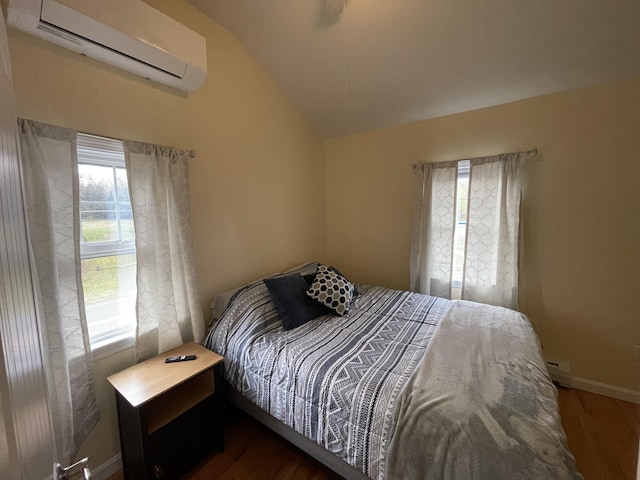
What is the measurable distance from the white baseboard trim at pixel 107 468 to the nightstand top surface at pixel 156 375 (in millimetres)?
520

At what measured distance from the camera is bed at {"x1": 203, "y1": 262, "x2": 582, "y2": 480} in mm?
926

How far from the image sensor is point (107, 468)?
1452 millimetres

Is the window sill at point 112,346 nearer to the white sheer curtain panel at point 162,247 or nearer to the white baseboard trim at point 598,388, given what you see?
the white sheer curtain panel at point 162,247

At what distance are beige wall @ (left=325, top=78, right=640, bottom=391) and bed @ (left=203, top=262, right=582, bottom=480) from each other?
2.37ft

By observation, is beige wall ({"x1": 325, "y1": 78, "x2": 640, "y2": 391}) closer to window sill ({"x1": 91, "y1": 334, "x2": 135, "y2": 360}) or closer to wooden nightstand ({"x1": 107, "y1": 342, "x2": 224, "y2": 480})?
wooden nightstand ({"x1": 107, "y1": 342, "x2": 224, "y2": 480})

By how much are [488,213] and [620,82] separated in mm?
1233

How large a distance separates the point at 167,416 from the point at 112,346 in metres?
0.52

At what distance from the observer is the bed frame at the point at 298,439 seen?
1207 millimetres

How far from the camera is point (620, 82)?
1867 mm

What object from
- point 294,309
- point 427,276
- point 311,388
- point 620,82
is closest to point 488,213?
point 427,276

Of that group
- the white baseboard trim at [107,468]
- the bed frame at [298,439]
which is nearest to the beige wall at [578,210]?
the bed frame at [298,439]

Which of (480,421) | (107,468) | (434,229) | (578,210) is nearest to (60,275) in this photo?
(107,468)

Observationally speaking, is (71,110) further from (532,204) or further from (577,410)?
(577,410)

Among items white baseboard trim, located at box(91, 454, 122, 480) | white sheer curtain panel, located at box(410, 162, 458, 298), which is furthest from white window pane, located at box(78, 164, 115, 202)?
white sheer curtain panel, located at box(410, 162, 458, 298)
